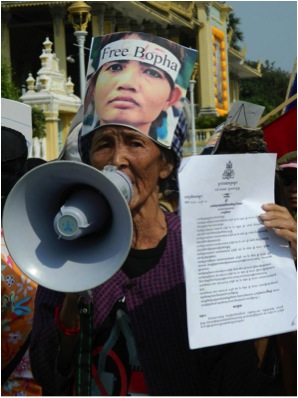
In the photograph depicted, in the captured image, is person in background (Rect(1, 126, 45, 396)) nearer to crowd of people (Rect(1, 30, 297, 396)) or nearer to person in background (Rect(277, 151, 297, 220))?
crowd of people (Rect(1, 30, 297, 396))

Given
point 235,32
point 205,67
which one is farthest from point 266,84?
point 205,67

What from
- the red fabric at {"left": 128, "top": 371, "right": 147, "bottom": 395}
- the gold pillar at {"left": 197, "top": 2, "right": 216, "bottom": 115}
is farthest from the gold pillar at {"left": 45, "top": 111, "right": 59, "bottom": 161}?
the gold pillar at {"left": 197, "top": 2, "right": 216, "bottom": 115}

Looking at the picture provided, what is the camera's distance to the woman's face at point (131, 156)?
2199 mm

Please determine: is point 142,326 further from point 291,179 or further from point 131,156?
point 291,179

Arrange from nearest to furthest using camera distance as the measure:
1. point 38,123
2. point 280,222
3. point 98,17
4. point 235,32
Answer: point 280,222
point 38,123
point 98,17
point 235,32

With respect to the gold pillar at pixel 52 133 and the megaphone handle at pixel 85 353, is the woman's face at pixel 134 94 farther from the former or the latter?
the gold pillar at pixel 52 133

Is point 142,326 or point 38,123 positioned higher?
point 38,123

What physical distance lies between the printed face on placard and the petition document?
232 millimetres

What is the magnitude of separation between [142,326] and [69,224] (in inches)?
15.7

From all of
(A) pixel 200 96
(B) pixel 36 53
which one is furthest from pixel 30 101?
(A) pixel 200 96

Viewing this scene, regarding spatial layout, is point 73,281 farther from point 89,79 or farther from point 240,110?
point 240,110

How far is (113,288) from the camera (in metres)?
2.27

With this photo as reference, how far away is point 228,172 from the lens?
2.05 meters

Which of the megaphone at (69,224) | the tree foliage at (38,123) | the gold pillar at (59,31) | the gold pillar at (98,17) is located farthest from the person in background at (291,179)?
the gold pillar at (98,17)
